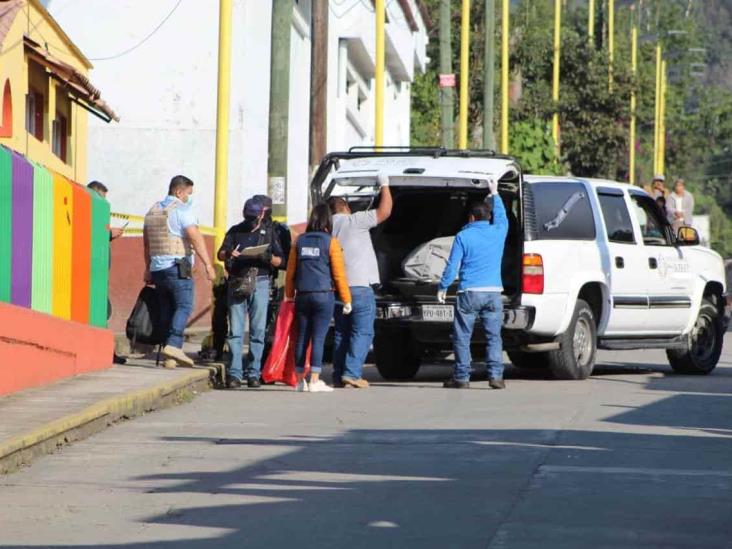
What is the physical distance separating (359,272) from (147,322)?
6.64 feet

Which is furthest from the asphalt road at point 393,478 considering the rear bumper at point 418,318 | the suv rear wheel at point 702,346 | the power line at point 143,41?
the power line at point 143,41

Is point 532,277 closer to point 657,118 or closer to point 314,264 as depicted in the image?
point 314,264

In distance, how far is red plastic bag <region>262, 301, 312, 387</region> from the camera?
15.7 metres

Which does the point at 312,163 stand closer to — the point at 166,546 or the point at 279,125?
the point at 279,125

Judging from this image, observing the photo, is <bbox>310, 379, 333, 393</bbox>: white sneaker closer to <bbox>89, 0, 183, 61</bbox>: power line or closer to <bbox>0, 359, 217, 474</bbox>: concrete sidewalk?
<bbox>0, 359, 217, 474</bbox>: concrete sidewalk

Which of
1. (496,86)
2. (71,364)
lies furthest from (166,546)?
(496,86)

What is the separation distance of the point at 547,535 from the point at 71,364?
7.68 m

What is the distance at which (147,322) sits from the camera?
16.2 metres

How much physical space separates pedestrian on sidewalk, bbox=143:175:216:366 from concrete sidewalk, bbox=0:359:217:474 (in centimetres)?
37

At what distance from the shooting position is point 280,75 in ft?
64.0

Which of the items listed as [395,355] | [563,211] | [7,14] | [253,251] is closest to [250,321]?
[253,251]

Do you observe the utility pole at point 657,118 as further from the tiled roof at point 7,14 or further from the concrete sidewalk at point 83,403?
the tiled roof at point 7,14

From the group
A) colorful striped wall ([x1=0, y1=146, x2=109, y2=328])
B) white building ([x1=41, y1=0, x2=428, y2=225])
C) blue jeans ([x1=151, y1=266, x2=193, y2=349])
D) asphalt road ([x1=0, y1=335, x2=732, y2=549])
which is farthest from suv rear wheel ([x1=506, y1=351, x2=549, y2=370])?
white building ([x1=41, y1=0, x2=428, y2=225])

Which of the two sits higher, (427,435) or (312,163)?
(312,163)
